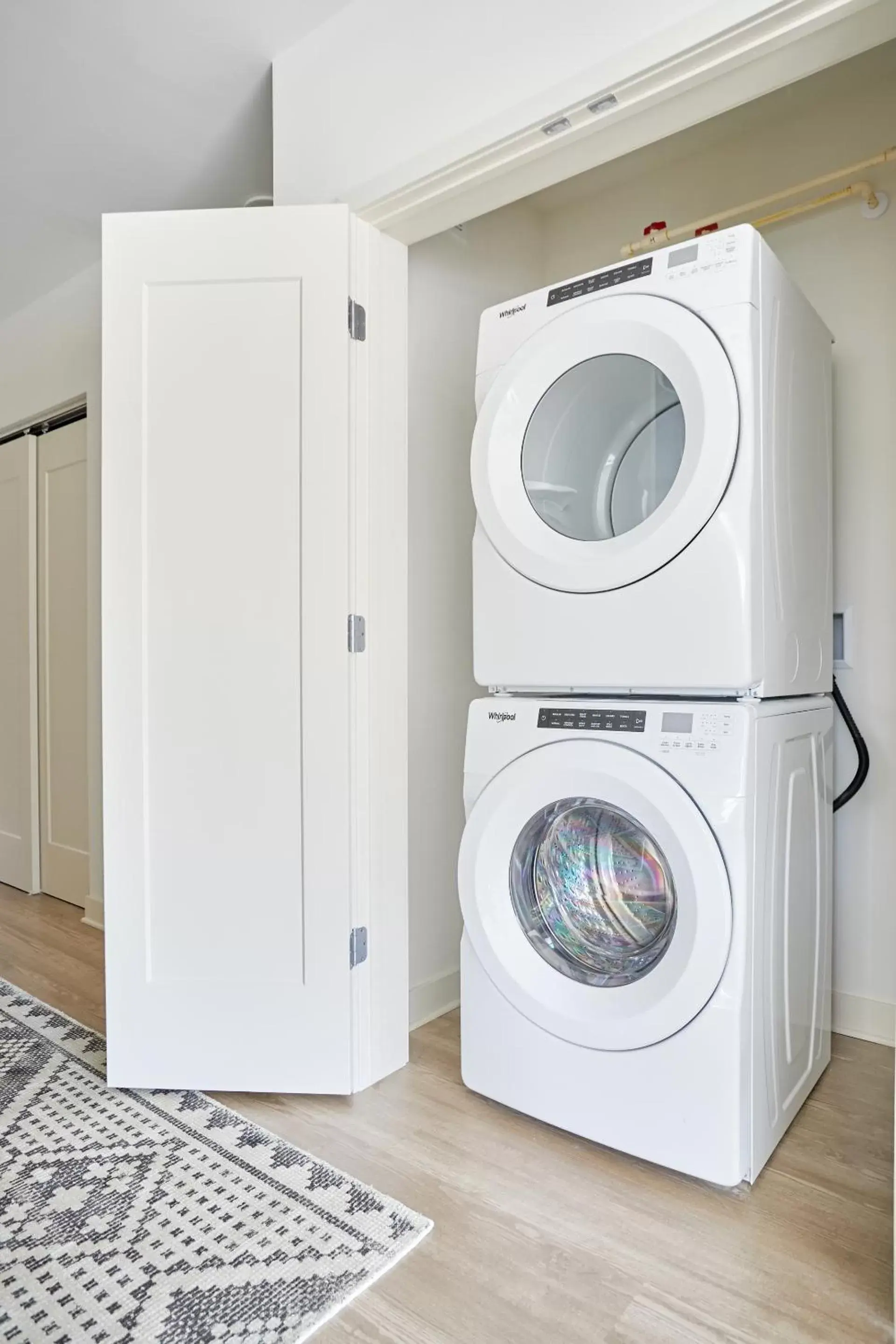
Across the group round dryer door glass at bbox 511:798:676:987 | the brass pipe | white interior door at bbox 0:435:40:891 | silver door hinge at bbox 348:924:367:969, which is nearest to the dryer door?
round dryer door glass at bbox 511:798:676:987

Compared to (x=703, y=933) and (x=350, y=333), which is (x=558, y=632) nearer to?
(x=703, y=933)

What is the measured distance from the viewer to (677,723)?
1531 mm

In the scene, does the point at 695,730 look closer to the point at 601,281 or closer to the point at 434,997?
the point at 601,281

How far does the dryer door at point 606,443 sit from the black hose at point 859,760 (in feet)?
2.84

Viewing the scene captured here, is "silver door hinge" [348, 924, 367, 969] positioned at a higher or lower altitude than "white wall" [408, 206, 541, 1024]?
lower

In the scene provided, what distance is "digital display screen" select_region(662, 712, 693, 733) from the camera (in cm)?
152

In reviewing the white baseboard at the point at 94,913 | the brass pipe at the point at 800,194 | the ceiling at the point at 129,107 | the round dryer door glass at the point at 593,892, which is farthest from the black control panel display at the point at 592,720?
the white baseboard at the point at 94,913

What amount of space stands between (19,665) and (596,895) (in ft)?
9.77

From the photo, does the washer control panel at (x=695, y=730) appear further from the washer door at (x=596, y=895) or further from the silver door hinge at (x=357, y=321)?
the silver door hinge at (x=357, y=321)

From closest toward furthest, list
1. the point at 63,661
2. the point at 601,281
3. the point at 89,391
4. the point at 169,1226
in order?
the point at 169,1226 → the point at 601,281 → the point at 89,391 → the point at 63,661

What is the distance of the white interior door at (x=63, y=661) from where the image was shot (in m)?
3.41

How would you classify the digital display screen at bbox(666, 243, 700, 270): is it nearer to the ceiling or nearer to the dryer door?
the dryer door

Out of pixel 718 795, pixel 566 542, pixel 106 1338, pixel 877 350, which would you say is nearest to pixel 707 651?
pixel 718 795

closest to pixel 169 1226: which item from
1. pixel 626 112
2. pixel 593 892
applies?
pixel 593 892
